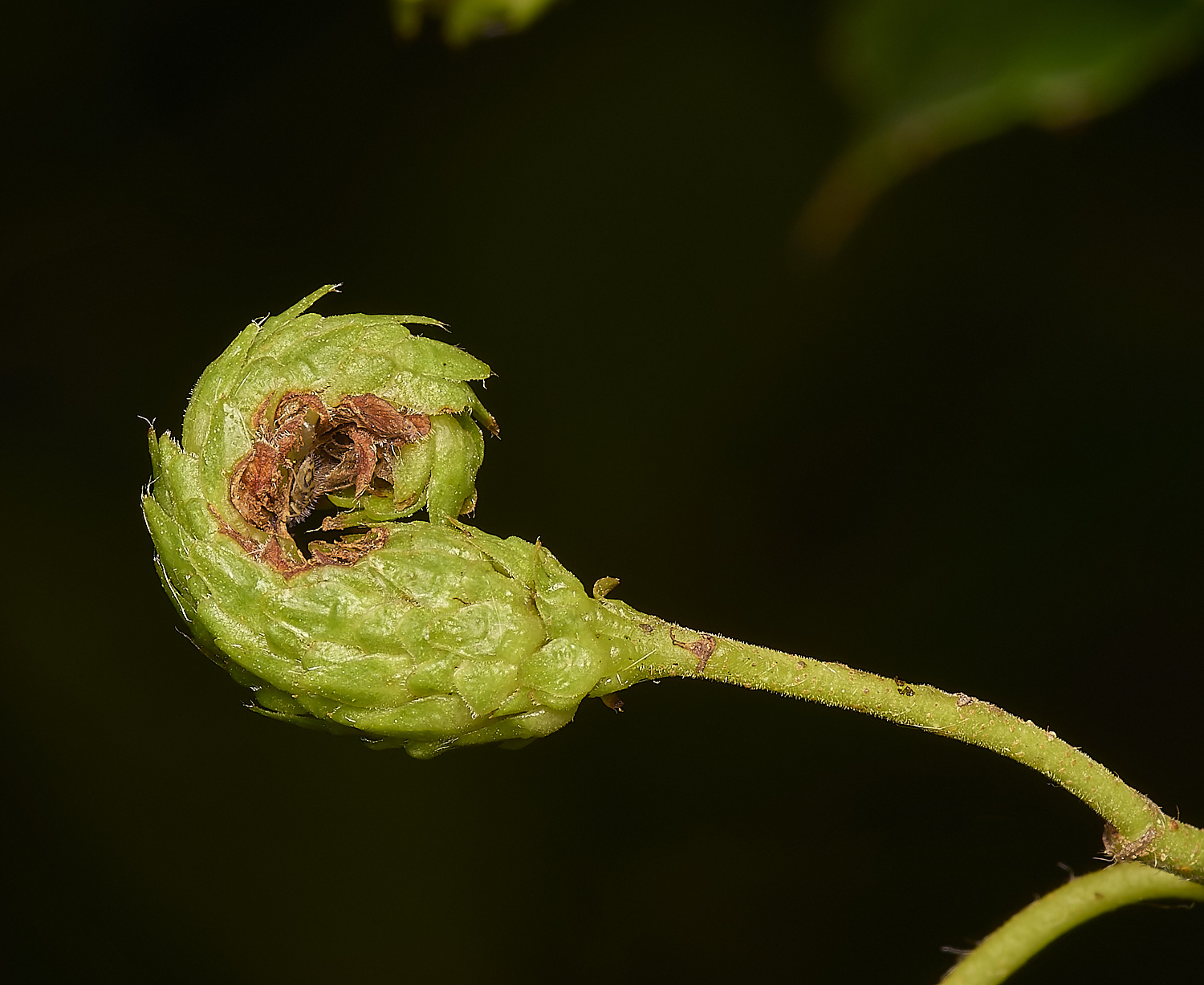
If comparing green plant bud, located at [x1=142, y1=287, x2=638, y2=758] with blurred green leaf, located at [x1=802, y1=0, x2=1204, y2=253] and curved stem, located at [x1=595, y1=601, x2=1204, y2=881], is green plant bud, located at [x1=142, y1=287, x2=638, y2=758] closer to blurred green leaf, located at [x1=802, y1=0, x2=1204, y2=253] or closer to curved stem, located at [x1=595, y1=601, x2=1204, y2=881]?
curved stem, located at [x1=595, y1=601, x2=1204, y2=881]

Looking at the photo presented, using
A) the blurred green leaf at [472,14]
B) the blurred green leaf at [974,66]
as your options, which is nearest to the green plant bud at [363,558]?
the blurred green leaf at [472,14]

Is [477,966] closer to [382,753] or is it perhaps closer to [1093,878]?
[382,753]

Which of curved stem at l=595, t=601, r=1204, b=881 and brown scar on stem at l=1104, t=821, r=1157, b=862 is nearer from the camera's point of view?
curved stem at l=595, t=601, r=1204, b=881

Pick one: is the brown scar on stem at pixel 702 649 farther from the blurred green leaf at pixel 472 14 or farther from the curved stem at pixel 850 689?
the blurred green leaf at pixel 472 14

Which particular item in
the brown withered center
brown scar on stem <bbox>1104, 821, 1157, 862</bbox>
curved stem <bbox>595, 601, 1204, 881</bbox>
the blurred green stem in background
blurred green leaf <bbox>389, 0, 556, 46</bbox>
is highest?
the blurred green stem in background

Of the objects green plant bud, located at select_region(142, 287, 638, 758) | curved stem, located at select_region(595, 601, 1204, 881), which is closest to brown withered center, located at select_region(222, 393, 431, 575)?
green plant bud, located at select_region(142, 287, 638, 758)

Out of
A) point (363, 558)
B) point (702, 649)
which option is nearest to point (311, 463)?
point (363, 558)
